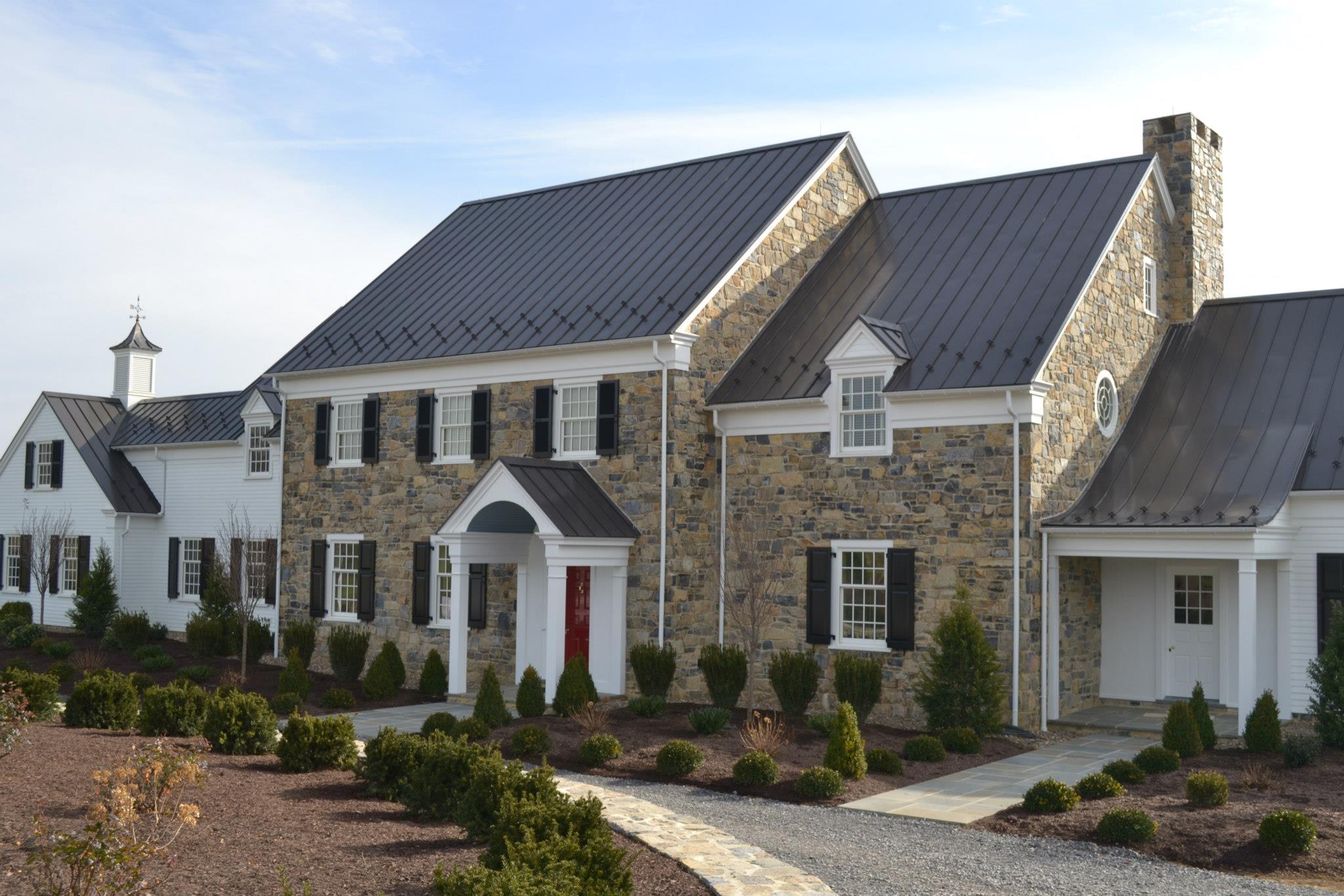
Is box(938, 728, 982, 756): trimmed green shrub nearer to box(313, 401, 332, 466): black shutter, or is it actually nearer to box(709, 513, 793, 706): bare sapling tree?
box(709, 513, 793, 706): bare sapling tree

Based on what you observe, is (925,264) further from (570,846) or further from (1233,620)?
(570,846)

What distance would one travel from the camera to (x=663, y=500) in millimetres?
21828

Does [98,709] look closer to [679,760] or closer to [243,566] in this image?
[679,760]


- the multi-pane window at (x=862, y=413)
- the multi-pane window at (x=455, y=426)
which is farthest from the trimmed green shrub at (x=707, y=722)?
the multi-pane window at (x=455, y=426)

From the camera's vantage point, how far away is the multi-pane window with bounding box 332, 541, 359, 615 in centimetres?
2694

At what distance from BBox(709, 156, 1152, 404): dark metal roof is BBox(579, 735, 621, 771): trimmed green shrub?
23.9 feet

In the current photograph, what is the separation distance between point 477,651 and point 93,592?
13511 millimetres

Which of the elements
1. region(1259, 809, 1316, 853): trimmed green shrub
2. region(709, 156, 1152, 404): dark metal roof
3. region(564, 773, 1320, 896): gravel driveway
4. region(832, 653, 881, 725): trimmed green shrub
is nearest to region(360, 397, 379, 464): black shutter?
region(709, 156, 1152, 404): dark metal roof

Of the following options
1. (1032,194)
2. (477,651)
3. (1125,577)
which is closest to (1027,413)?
(1125,577)

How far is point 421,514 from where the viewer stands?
25.6 meters

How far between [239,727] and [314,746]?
1217 mm

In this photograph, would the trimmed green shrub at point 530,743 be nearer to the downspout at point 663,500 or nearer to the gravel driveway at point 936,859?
the gravel driveway at point 936,859

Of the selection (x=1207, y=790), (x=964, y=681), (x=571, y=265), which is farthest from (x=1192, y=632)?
(x=571, y=265)

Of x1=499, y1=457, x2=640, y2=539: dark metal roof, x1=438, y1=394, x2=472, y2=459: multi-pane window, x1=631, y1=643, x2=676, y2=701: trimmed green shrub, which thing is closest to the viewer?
x1=631, y1=643, x2=676, y2=701: trimmed green shrub
